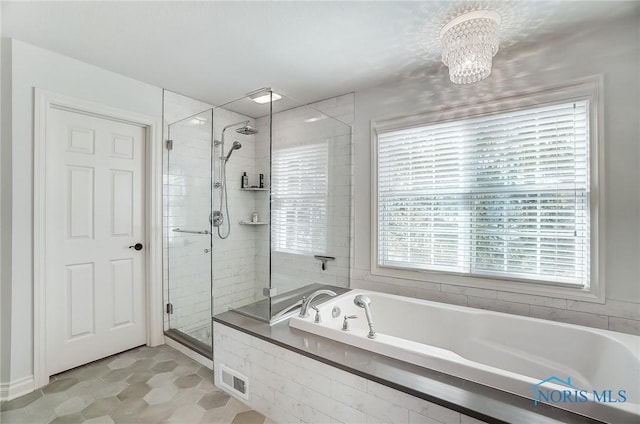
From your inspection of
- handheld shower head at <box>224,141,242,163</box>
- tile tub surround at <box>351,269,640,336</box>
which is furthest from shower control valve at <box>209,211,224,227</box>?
tile tub surround at <box>351,269,640,336</box>

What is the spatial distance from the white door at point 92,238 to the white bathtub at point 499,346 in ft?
5.75

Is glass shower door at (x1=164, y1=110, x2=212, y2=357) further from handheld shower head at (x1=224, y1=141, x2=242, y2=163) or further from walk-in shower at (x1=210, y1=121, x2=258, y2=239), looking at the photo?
handheld shower head at (x1=224, y1=141, x2=242, y2=163)

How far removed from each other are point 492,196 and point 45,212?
3319 mm

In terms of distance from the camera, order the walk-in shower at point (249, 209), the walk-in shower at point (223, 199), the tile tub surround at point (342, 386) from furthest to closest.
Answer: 1. the walk-in shower at point (223, 199)
2. the walk-in shower at point (249, 209)
3. the tile tub surround at point (342, 386)

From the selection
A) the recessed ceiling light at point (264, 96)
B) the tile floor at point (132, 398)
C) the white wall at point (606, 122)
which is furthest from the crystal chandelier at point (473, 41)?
the tile floor at point (132, 398)

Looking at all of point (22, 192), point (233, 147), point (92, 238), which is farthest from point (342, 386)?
point (22, 192)

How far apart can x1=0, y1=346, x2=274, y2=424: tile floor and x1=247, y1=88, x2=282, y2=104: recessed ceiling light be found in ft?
6.99

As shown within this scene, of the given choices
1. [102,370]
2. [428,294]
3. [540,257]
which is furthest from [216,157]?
[540,257]

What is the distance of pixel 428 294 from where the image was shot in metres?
2.42

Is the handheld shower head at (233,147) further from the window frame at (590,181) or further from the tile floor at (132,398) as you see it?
the tile floor at (132,398)

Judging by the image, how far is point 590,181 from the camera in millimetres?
1808

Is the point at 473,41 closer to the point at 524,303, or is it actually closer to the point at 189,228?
the point at 524,303

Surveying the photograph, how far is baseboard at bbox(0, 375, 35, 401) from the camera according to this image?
1.90 meters

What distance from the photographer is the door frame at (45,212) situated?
2035mm
